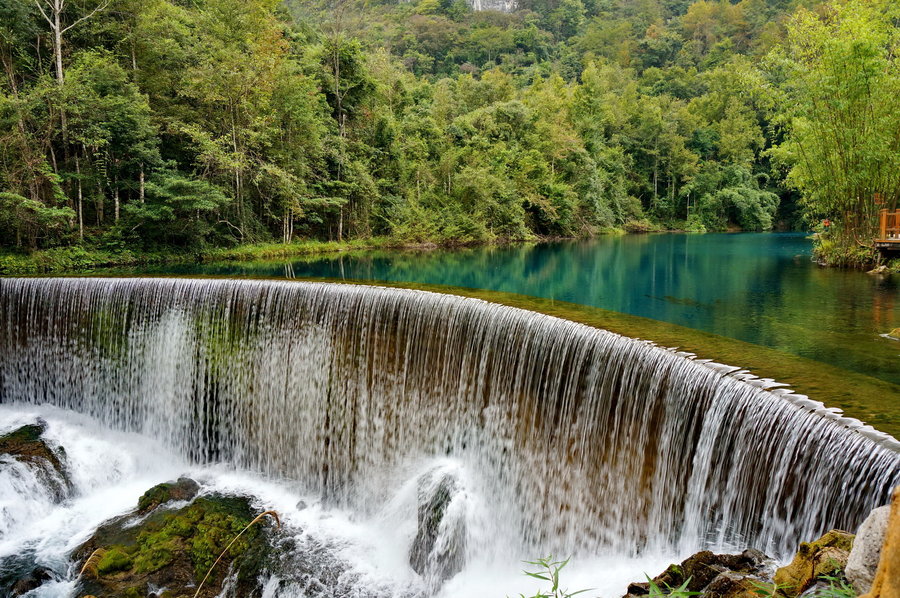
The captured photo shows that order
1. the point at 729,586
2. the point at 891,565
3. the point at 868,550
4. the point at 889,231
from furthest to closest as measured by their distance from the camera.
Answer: the point at 889,231 → the point at 729,586 → the point at 868,550 → the point at 891,565

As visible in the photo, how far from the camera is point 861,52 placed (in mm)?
12125

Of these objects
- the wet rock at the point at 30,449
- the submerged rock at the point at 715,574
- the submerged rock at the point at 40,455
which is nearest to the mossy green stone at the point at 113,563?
the submerged rock at the point at 40,455

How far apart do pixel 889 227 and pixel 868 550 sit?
1426cm

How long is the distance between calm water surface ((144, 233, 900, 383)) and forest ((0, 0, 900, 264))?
274 centimetres

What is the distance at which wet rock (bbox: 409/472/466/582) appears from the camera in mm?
5340

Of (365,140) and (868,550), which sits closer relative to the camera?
(868,550)

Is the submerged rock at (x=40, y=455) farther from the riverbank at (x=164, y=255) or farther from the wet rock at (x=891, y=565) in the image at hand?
the wet rock at (x=891, y=565)

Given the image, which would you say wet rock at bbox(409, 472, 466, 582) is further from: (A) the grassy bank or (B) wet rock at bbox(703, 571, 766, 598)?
(A) the grassy bank

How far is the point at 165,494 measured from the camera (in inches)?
262

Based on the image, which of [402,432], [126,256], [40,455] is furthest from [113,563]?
[126,256]

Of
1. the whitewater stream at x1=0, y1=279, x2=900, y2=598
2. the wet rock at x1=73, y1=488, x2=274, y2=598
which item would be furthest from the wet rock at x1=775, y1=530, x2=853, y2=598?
the wet rock at x1=73, y1=488, x2=274, y2=598

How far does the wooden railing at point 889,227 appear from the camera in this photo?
12.2m

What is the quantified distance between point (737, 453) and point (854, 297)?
836 centimetres

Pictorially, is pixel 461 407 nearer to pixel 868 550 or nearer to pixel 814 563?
pixel 814 563
